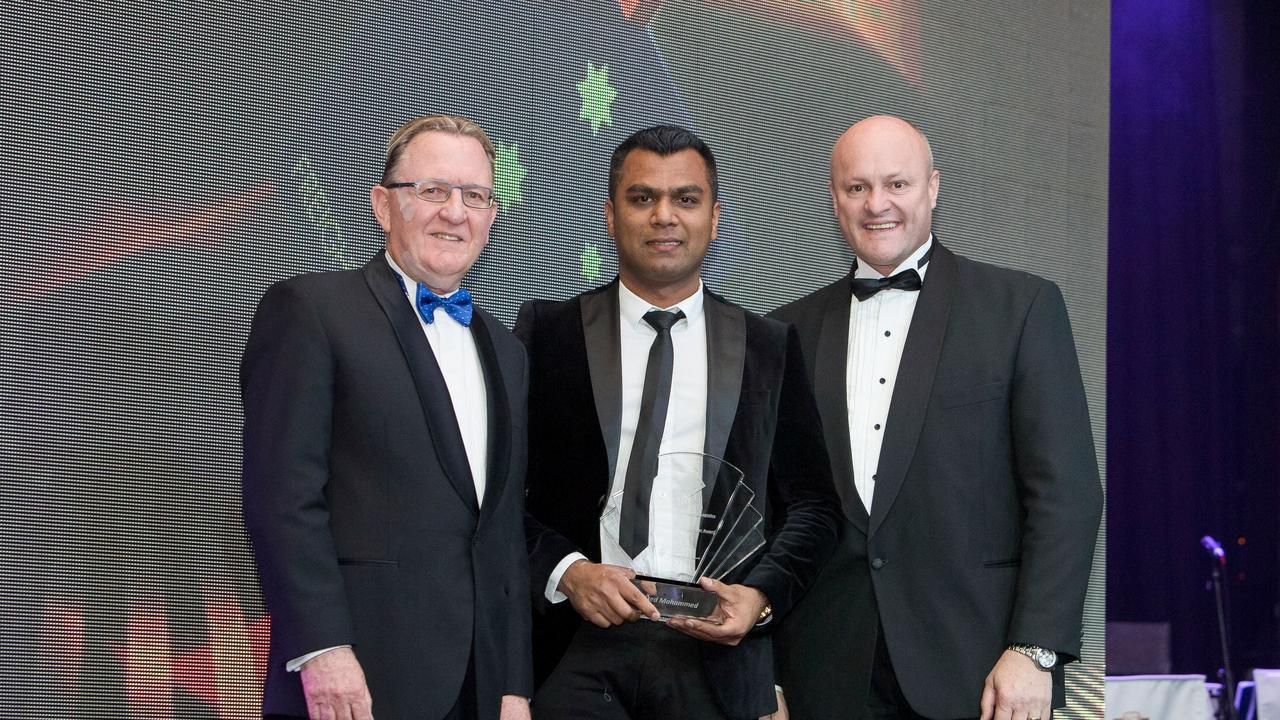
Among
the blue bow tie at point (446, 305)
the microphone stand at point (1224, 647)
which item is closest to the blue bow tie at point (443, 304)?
the blue bow tie at point (446, 305)

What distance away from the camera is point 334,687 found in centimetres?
219

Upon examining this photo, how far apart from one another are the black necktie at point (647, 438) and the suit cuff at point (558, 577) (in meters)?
0.10

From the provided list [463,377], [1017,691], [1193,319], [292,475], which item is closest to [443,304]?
[463,377]

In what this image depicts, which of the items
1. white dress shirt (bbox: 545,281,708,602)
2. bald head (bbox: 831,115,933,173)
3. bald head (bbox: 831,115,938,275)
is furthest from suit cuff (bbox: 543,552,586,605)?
bald head (bbox: 831,115,933,173)

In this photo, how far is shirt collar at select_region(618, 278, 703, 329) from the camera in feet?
9.48

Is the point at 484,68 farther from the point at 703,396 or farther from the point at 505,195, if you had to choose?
the point at 703,396

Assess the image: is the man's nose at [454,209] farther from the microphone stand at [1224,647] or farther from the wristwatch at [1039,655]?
the microphone stand at [1224,647]

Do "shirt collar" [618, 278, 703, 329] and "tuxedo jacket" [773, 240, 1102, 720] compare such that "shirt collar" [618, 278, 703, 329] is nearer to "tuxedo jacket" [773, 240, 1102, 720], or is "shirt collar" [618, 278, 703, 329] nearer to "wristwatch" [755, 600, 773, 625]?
"tuxedo jacket" [773, 240, 1102, 720]

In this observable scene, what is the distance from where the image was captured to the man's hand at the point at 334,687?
219cm

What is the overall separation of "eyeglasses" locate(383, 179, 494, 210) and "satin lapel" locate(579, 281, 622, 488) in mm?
396

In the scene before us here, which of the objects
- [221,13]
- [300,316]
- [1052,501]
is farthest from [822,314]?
[221,13]

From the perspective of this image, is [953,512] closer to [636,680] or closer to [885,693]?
[885,693]

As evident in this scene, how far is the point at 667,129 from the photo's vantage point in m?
2.96

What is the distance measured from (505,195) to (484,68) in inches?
16.0
